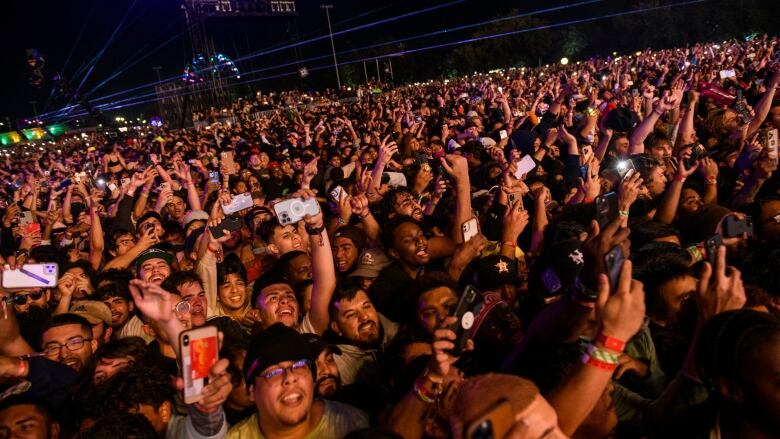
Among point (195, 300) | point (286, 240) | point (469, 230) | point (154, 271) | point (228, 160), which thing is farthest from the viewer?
point (228, 160)

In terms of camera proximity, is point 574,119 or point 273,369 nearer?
point 273,369

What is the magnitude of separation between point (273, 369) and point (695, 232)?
356cm

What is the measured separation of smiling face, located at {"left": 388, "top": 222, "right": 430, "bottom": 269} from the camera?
4.00 meters

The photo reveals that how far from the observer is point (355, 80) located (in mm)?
58156

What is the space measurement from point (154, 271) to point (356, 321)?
235 cm

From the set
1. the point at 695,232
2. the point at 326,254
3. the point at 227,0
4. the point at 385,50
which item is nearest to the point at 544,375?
the point at 326,254

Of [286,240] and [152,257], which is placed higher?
[152,257]

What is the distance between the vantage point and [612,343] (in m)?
1.64

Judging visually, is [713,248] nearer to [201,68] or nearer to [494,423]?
[494,423]

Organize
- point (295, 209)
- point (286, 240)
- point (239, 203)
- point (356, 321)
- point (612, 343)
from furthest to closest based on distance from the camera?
point (239, 203), point (286, 240), point (295, 209), point (356, 321), point (612, 343)

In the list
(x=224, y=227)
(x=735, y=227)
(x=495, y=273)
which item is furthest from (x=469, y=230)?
(x=224, y=227)

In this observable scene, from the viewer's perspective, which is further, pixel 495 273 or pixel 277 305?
pixel 495 273

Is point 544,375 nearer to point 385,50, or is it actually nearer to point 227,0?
point 227,0

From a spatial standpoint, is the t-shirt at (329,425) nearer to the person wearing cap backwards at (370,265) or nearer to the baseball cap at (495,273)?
the person wearing cap backwards at (370,265)
